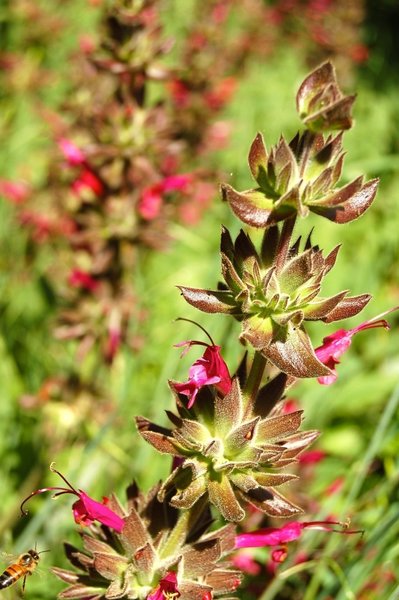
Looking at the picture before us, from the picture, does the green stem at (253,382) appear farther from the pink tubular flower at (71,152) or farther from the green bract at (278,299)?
the pink tubular flower at (71,152)

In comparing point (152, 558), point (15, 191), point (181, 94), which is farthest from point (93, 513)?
point (181, 94)

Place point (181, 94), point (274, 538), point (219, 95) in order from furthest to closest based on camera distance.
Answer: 1. point (219, 95)
2. point (181, 94)
3. point (274, 538)

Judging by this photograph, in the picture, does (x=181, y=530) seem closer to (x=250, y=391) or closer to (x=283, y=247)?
(x=250, y=391)

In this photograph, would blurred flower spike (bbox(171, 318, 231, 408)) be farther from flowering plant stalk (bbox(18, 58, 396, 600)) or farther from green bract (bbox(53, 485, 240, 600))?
green bract (bbox(53, 485, 240, 600))

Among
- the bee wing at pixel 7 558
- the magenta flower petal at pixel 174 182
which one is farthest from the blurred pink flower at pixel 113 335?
the bee wing at pixel 7 558

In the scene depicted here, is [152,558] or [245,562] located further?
[245,562]

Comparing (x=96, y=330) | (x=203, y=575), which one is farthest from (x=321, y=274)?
→ (x=96, y=330)

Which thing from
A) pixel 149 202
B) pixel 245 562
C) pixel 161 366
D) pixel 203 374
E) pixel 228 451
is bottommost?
pixel 245 562

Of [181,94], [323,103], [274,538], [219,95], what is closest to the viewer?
[323,103]
